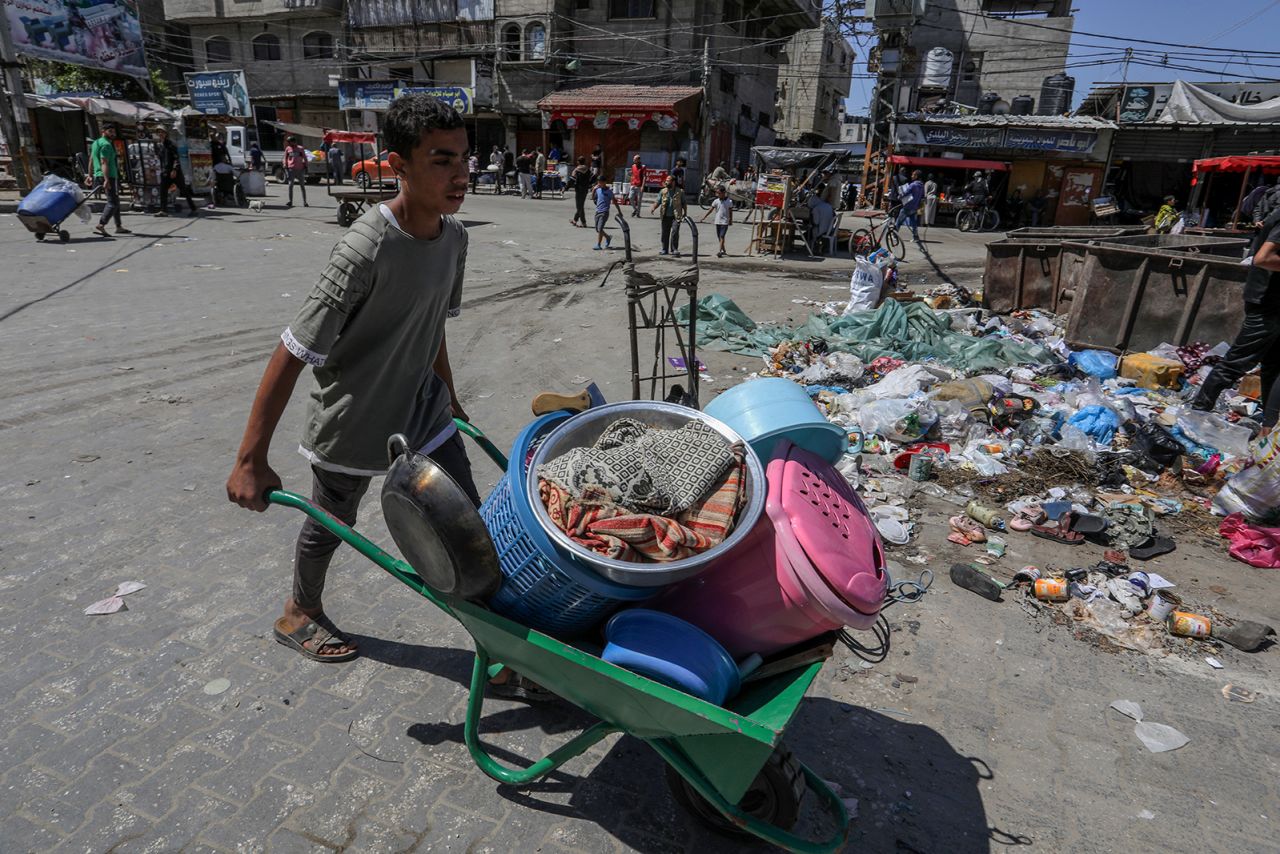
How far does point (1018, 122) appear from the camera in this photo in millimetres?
25719

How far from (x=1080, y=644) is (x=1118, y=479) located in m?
1.99

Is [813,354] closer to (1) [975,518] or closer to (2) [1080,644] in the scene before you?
(1) [975,518]

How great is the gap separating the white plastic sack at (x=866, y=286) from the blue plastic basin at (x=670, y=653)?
7.83 metres

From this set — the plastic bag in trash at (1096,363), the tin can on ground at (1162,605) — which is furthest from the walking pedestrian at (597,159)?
the tin can on ground at (1162,605)

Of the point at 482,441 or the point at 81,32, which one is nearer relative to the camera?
the point at 482,441

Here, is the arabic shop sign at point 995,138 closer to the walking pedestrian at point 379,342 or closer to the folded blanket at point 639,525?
the walking pedestrian at point 379,342

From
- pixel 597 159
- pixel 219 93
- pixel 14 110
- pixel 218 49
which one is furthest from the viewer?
pixel 218 49

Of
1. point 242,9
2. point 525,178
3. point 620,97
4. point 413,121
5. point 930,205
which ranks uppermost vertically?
point 242,9

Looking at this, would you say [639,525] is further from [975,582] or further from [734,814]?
[975,582]

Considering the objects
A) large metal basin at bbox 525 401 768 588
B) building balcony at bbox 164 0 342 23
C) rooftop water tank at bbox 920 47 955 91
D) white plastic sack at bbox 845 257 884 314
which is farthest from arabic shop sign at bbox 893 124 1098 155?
large metal basin at bbox 525 401 768 588

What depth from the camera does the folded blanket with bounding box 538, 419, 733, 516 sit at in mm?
1772

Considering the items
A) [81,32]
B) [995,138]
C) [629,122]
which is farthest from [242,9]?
[995,138]

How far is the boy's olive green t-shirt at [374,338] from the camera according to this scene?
2.07 meters

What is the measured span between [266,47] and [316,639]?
43.3 meters
